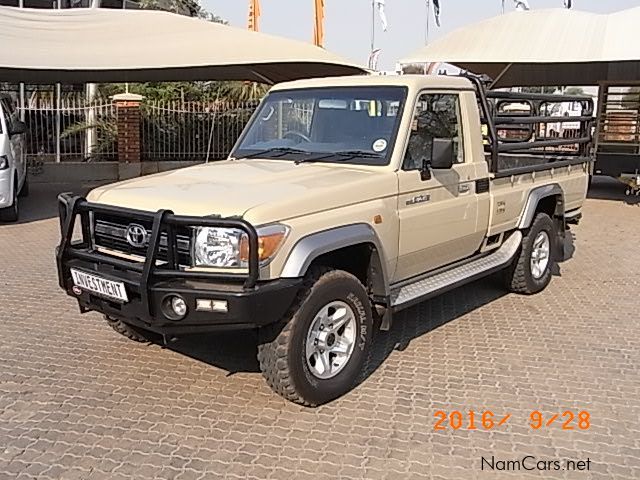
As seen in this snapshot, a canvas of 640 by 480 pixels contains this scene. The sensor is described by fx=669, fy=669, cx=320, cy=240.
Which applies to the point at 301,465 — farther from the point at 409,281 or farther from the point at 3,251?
the point at 3,251

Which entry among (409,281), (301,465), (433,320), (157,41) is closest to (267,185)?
(409,281)

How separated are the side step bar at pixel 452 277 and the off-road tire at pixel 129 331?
1.97 metres

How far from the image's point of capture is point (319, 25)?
26.0 m

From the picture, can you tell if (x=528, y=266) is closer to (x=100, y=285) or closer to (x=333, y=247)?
(x=333, y=247)

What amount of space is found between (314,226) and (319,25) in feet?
77.2

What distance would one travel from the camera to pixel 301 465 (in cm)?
351

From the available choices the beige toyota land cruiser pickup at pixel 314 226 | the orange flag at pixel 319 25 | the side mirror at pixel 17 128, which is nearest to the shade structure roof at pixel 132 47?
the side mirror at pixel 17 128

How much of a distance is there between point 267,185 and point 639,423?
8.83 feet

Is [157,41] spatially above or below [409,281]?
above

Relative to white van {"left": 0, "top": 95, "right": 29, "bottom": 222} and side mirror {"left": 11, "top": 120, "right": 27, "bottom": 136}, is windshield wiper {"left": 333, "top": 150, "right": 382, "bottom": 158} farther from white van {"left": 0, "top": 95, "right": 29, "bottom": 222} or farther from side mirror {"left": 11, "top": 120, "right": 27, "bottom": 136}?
side mirror {"left": 11, "top": 120, "right": 27, "bottom": 136}

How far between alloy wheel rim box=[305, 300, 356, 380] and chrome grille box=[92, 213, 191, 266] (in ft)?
2.92

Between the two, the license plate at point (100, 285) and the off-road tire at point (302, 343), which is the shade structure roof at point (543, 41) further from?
the license plate at point (100, 285)

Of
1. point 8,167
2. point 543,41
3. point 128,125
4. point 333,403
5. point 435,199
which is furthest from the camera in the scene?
point 128,125
